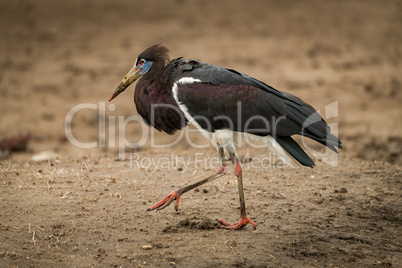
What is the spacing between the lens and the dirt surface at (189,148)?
4.41m

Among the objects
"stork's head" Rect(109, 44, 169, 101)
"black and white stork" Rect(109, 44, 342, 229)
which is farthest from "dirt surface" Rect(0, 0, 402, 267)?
"stork's head" Rect(109, 44, 169, 101)

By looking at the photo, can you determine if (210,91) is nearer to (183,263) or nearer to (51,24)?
(183,263)

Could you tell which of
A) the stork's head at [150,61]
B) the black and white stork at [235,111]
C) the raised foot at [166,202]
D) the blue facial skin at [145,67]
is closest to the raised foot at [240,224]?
the black and white stork at [235,111]

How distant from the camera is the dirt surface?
4.41 meters

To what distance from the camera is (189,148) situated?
27.3 feet

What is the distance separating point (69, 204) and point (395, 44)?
498 inches

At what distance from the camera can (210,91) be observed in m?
4.86

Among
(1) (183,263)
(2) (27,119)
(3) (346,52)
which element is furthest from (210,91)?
(3) (346,52)

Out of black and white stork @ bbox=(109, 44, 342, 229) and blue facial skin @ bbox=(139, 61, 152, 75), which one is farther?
blue facial skin @ bbox=(139, 61, 152, 75)

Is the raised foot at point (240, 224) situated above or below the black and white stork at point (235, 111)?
below

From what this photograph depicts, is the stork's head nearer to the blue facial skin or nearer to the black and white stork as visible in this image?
the blue facial skin

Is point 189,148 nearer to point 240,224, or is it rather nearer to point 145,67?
point 145,67

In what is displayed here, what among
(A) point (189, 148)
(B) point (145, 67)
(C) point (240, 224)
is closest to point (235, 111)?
(C) point (240, 224)

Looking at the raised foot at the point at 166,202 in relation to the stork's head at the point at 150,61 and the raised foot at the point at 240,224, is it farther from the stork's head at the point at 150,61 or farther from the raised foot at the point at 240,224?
the stork's head at the point at 150,61
